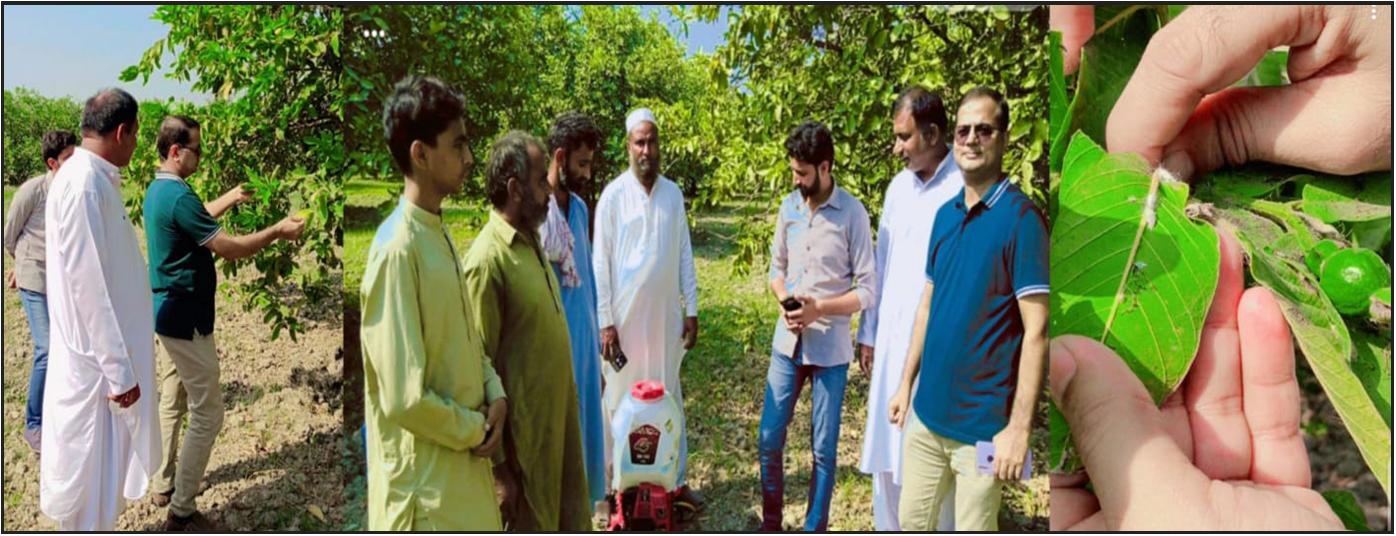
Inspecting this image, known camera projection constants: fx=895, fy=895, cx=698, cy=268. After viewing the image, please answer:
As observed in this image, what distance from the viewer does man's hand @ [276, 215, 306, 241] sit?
8.54 feet

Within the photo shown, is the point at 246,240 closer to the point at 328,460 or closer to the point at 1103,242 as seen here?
the point at 328,460

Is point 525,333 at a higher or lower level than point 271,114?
lower

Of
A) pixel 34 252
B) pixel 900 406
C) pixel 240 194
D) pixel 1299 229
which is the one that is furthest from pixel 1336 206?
pixel 34 252

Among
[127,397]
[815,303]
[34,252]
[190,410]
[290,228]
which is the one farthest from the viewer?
[34,252]

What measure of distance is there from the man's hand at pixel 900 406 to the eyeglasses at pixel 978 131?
2.18 feet

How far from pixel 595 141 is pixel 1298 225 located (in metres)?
1.77

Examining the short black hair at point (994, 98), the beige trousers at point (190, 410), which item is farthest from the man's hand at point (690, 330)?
the beige trousers at point (190, 410)

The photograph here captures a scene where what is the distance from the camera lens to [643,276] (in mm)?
2502

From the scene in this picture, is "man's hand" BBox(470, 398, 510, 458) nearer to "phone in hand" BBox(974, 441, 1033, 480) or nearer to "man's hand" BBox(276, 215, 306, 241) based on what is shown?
"man's hand" BBox(276, 215, 306, 241)

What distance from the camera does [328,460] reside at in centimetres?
282

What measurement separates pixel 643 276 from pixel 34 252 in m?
2.78

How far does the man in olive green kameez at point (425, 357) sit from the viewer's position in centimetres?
200

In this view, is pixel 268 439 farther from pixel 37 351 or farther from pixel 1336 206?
pixel 1336 206

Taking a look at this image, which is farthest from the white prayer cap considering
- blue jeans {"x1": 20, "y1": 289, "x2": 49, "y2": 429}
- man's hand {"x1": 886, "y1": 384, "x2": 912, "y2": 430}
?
blue jeans {"x1": 20, "y1": 289, "x2": 49, "y2": 429}
